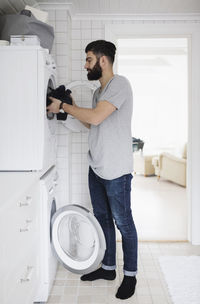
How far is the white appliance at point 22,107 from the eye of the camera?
1.75 metres

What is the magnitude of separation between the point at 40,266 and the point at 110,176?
0.72 m

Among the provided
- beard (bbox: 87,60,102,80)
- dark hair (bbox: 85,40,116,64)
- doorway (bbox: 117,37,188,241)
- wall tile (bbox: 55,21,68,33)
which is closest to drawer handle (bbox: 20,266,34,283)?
beard (bbox: 87,60,102,80)

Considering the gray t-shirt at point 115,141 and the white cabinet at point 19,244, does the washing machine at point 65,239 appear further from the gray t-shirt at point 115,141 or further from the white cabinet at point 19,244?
the gray t-shirt at point 115,141

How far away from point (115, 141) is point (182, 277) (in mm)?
1166

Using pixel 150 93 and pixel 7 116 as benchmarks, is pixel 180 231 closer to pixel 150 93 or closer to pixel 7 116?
pixel 7 116

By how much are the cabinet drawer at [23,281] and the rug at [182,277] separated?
3.09 feet

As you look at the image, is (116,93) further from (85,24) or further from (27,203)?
(85,24)

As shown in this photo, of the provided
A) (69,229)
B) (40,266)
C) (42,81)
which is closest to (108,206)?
(69,229)

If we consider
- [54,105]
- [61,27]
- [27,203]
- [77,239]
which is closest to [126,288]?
[77,239]

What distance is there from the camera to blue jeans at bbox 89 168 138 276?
6.51ft

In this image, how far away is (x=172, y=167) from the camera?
18.9 feet

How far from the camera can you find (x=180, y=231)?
3199 mm

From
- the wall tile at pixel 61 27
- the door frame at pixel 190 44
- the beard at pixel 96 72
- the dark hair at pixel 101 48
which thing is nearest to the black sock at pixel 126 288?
the door frame at pixel 190 44

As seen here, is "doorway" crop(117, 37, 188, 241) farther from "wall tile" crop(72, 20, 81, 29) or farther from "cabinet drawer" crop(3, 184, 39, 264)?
"cabinet drawer" crop(3, 184, 39, 264)
